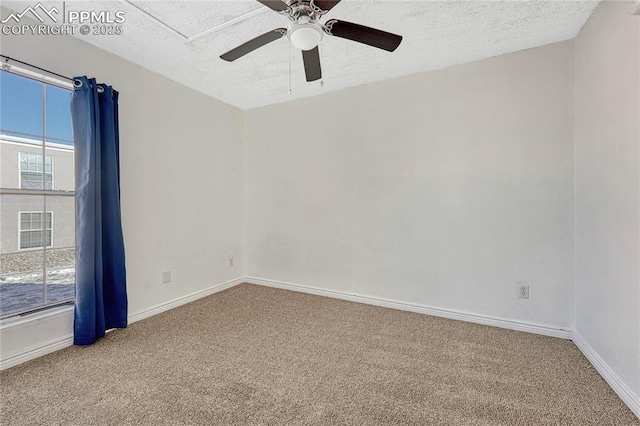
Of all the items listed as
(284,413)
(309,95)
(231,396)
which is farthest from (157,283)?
(309,95)

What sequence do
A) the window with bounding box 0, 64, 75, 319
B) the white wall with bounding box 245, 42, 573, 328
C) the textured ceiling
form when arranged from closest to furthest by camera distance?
the textured ceiling → the window with bounding box 0, 64, 75, 319 → the white wall with bounding box 245, 42, 573, 328

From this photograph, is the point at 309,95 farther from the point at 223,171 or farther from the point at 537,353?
the point at 537,353

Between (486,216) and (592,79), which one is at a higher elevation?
(592,79)

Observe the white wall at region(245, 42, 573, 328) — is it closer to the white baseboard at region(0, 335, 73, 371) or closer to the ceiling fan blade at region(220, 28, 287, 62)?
the ceiling fan blade at region(220, 28, 287, 62)

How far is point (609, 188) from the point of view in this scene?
5.86 ft

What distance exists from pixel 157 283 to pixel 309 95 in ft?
9.09

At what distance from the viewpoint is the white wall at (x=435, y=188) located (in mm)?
2383

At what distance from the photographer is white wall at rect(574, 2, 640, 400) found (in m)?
1.56

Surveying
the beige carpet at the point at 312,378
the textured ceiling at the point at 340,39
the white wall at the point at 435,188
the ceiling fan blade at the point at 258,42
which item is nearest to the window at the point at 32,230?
the beige carpet at the point at 312,378

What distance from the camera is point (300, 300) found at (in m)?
3.29

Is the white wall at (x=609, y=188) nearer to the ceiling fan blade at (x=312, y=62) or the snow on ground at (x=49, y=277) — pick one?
the ceiling fan blade at (x=312, y=62)

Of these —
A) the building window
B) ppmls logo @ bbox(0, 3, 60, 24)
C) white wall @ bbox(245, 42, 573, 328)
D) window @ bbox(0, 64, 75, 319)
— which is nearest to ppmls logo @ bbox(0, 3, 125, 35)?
ppmls logo @ bbox(0, 3, 60, 24)

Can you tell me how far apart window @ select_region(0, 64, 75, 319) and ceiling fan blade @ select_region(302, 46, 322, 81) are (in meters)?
1.93

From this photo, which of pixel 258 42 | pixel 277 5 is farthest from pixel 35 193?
pixel 277 5
